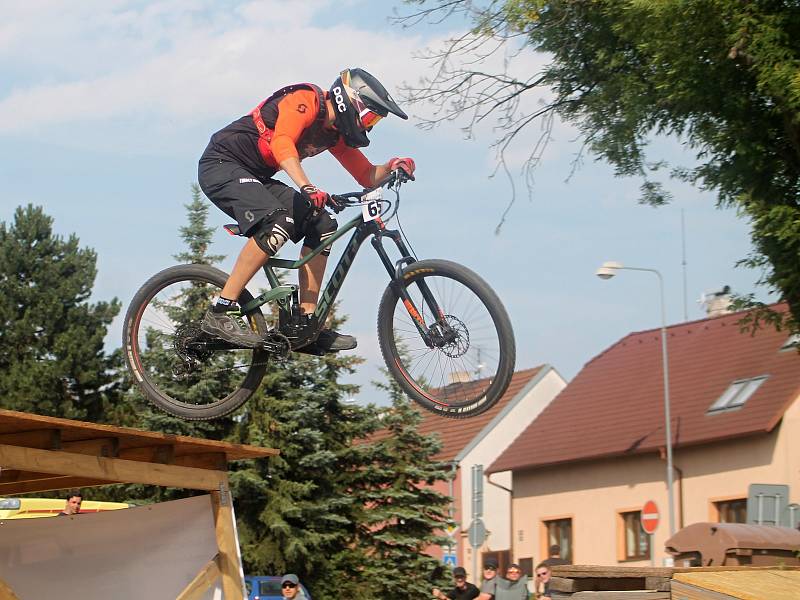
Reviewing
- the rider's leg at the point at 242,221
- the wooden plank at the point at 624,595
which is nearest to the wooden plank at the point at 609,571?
the wooden plank at the point at 624,595

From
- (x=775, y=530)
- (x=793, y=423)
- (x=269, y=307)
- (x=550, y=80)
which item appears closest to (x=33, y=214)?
(x=793, y=423)

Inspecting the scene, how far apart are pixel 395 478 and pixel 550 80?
13.7 m

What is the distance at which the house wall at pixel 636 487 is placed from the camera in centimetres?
3341

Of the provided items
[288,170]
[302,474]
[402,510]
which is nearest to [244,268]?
Result: [288,170]

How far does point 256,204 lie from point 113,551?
4.99 meters

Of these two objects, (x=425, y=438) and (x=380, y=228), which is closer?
(x=380, y=228)

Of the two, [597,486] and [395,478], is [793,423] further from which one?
[395,478]

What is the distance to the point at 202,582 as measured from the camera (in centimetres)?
1097

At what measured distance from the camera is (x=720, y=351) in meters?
37.9

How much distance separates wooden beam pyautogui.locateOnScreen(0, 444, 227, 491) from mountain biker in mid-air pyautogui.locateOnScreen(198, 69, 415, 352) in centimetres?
261

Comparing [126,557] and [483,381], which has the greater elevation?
[483,381]

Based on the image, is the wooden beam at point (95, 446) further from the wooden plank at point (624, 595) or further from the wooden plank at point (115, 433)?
the wooden plank at point (624, 595)

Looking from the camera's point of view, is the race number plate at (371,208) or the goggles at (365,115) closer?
the goggles at (365,115)

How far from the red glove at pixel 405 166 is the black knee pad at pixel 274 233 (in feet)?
2.15
